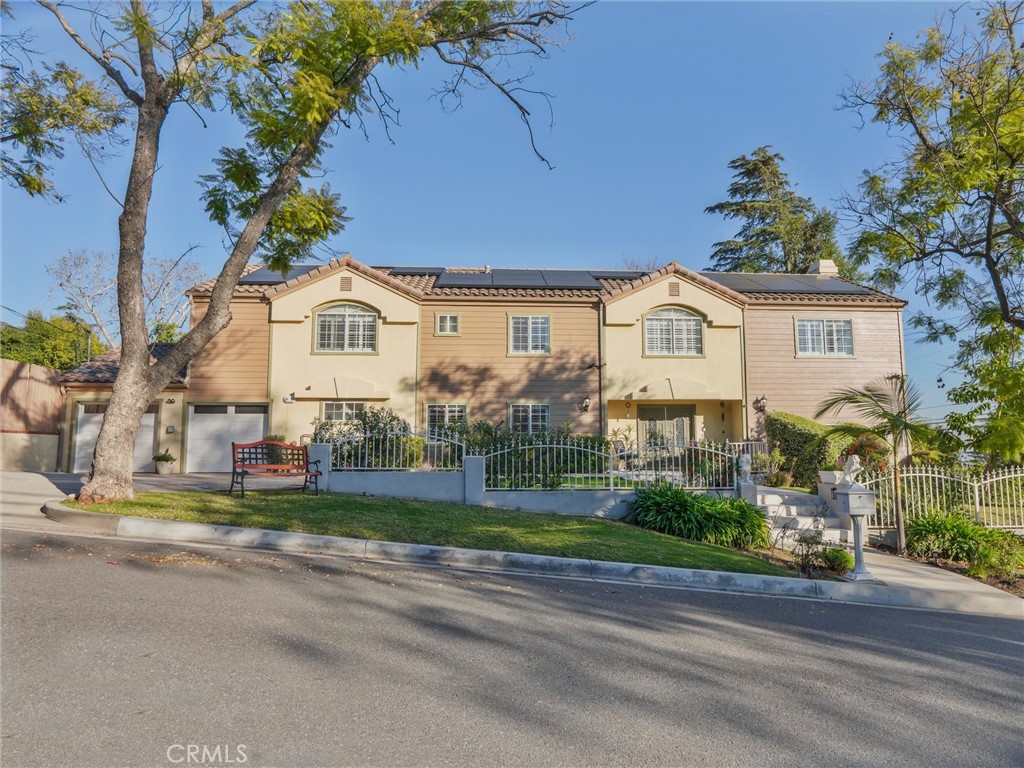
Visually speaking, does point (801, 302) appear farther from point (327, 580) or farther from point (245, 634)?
point (245, 634)

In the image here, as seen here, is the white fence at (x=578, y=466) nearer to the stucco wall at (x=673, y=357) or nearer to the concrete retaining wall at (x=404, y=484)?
the concrete retaining wall at (x=404, y=484)

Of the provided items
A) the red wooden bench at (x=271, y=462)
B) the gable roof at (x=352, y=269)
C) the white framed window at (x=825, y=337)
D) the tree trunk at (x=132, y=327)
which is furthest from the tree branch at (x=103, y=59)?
the white framed window at (x=825, y=337)

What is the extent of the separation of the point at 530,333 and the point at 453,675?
60.1 feet

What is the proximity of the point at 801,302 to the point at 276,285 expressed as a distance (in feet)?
59.6

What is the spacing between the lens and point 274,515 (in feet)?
30.4

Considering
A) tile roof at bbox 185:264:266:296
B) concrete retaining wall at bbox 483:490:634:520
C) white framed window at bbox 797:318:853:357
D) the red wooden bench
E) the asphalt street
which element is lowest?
the asphalt street

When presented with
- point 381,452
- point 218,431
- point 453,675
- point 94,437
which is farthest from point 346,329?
point 453,675

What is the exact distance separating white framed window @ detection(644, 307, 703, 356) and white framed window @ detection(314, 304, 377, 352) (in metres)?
9.45

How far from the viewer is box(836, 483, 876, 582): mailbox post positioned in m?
8.71

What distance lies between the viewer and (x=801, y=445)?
18.8m

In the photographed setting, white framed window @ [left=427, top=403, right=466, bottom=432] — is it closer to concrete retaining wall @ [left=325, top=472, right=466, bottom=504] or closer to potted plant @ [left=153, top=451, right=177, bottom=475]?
potted plant @ [left=153, top=451, right=177, bottom=475]

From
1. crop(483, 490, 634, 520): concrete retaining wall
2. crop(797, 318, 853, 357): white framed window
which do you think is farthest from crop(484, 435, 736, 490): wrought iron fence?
crop(797, 318, 853, 357): white framed window

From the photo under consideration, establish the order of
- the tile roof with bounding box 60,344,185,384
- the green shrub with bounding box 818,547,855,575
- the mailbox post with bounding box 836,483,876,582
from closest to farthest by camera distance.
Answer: the mailbox post with bounding box 836,483,876,582 < the green shrub with bounding box 818,547,855,575 < the tile roof with bounding box 60,344,185,384

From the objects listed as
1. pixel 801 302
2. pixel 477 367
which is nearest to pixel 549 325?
pixel 477 367
